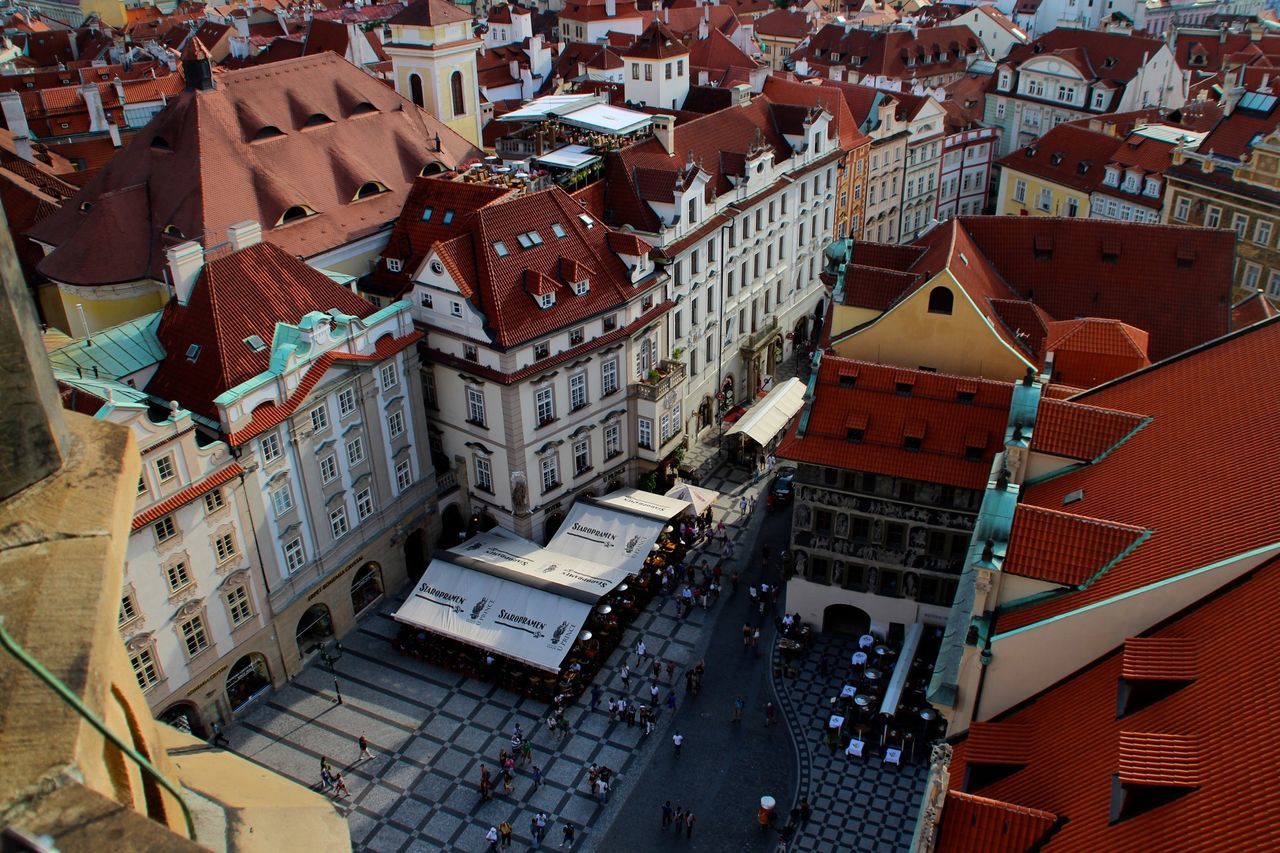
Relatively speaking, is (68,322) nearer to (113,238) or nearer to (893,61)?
(113,238)

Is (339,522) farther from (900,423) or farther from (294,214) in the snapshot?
(900,423)

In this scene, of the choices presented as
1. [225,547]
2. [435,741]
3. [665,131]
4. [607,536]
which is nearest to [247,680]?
[225,547]

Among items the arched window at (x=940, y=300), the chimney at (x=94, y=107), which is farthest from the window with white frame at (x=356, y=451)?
the chimney at (x=94, y=107)

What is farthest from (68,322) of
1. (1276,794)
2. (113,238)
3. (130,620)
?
(1276,794)

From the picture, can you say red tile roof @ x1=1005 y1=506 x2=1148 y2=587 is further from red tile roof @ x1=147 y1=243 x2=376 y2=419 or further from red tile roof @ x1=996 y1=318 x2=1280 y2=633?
red tile roof @ x1=147 y1=243 x2=376 y2=419

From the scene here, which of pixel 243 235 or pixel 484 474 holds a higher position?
pixel 243 235

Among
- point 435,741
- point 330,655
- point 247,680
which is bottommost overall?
point 435,741

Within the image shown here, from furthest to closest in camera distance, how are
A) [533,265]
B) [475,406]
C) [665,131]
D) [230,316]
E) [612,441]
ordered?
[665,131] < [612,441] < [533,265] < [475,406] < [230,316]
